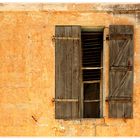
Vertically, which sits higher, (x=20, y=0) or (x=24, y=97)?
(x=20, y=0)

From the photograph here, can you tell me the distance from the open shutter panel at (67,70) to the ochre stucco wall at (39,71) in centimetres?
10

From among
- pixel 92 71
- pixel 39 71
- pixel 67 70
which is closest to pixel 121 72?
pixel 92 71

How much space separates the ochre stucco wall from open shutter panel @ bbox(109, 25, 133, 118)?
0.10 m

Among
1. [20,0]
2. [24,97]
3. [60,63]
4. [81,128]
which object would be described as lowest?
[81,128]

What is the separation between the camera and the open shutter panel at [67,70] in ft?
25.1

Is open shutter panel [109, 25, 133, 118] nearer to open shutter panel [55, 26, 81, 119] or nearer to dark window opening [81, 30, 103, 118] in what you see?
dark window opening [81, 30, 103, 118]

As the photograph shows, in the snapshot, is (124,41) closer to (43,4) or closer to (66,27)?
(66,27)

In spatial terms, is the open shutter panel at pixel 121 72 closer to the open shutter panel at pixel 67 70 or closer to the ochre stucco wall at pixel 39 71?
the ochre stucco wall at pixel 39 71

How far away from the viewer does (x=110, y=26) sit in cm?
762

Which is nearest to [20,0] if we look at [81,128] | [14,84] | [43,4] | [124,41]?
[43,4]

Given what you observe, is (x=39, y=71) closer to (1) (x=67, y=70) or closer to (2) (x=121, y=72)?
(1) (x=67, y=70)

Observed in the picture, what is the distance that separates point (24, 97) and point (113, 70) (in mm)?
1600

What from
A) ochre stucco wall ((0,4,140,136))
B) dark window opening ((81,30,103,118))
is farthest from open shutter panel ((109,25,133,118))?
dark window opening ((81,30,103,118))

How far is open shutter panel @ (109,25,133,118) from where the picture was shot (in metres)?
7.62
